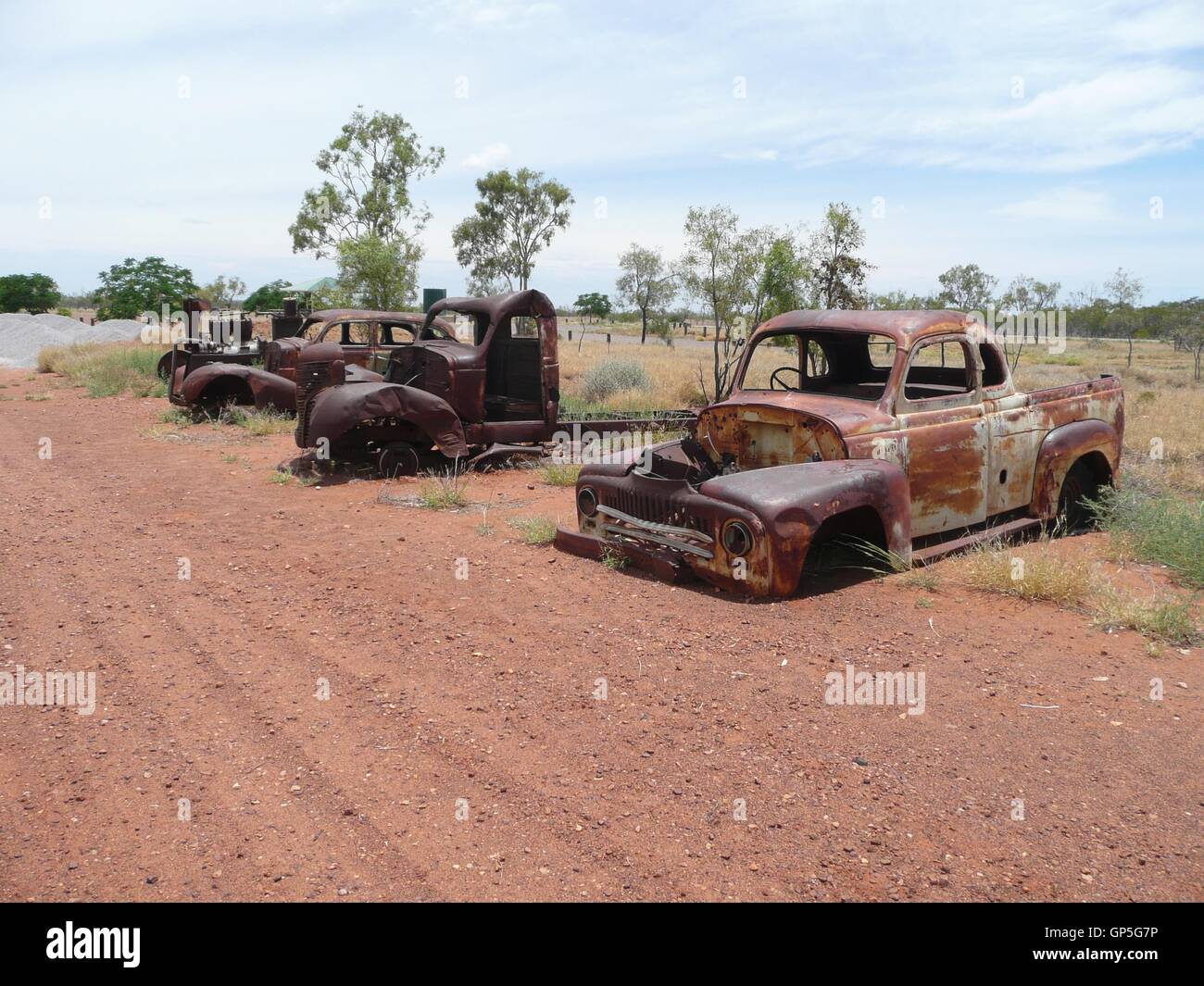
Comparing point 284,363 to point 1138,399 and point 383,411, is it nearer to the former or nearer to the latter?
point 383,411

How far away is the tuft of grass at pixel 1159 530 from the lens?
20.2 ft

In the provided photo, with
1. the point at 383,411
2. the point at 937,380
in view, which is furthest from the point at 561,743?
the point at 383,411

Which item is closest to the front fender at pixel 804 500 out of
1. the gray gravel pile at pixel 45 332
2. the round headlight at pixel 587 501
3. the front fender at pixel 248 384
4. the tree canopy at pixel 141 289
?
the round headlight at pixel 587 501

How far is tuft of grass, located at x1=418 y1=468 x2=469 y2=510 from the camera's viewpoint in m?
8.31

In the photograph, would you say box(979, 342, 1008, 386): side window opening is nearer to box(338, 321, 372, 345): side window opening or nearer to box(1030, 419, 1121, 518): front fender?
box(1030, 419, 1121, 518): front fender

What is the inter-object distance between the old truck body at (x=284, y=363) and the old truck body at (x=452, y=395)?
1962mm

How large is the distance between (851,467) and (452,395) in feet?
17.9

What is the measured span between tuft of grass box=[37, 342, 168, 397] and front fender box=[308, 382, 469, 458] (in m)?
10.5

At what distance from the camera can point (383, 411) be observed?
9.33 meters

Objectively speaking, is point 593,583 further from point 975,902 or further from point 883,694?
point 975,902

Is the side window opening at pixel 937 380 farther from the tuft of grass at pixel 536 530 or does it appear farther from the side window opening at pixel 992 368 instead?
the tuft of grass at pixel 536 530

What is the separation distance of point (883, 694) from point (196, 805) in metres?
2.83

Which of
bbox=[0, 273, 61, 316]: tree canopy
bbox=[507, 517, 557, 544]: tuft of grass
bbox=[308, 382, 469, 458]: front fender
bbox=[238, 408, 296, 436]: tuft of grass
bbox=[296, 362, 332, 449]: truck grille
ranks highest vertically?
bbox=[0, 273, 61, 316]: tree canopy

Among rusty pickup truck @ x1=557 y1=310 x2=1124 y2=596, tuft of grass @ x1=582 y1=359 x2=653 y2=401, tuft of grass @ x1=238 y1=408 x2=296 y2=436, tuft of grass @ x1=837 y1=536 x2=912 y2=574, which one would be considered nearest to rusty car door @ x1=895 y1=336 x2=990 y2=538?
rusty pickup truck @ x1=557 y1=310 x2=1124 y2=596
